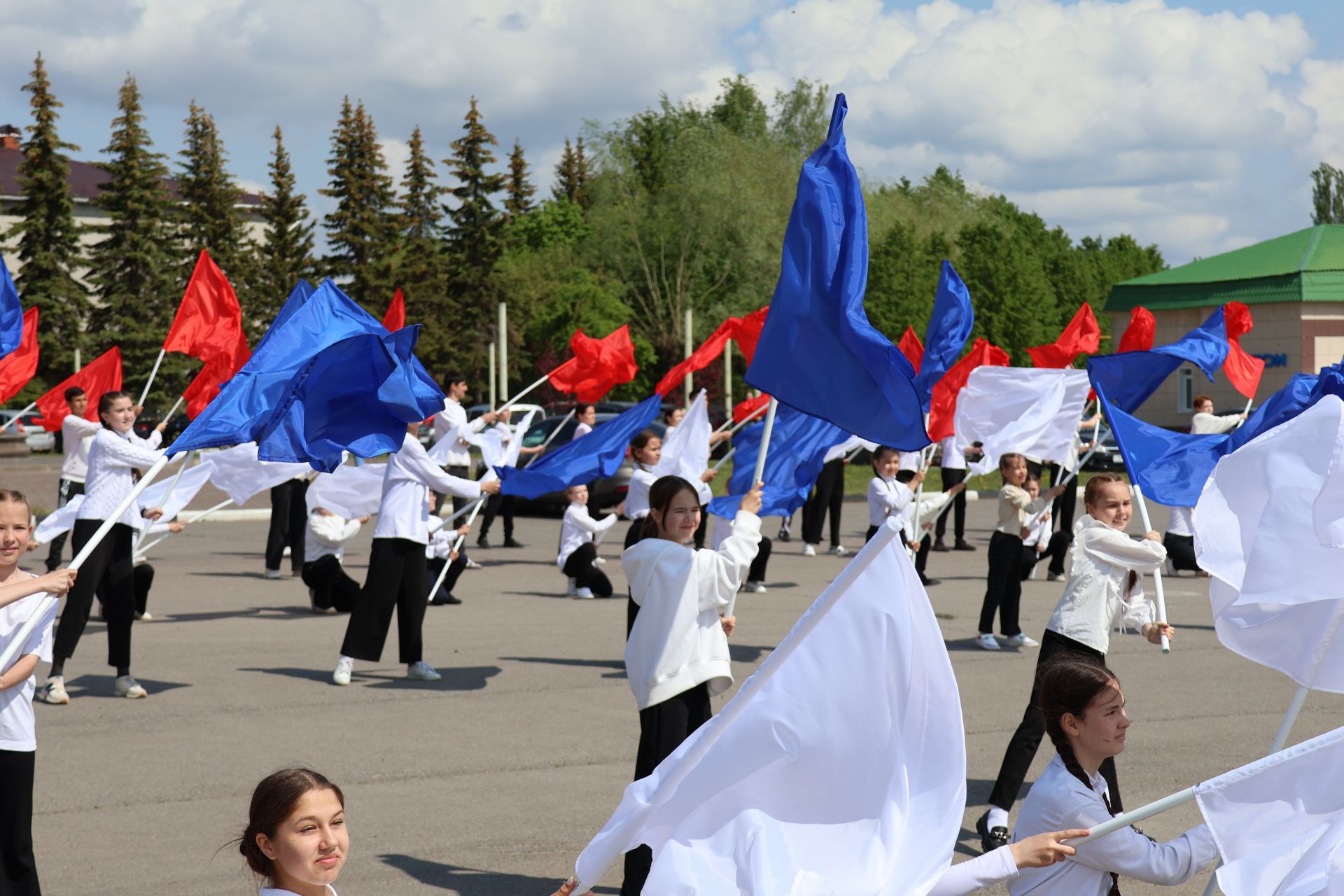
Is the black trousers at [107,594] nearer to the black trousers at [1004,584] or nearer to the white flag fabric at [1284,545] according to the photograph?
the black trousers at [1004,584]

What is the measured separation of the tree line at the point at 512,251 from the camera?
54.2 metres

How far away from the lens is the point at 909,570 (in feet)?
12.9

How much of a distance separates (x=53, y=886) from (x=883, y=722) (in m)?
3.77

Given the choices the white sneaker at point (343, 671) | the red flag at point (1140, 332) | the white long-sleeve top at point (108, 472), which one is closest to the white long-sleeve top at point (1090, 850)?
the white sneaker at point (343, 671)

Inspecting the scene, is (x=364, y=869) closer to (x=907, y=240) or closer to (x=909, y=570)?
(x=909, y=570)

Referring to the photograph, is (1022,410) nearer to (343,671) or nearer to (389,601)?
(389,601)

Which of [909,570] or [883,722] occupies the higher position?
[909,570]

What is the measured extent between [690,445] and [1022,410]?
3.41 metres

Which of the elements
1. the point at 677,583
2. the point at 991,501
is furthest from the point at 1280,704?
the point at 991,501

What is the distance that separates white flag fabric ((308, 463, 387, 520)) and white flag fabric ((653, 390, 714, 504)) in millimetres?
2693

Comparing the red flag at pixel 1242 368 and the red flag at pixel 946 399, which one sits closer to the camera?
the red flag at pixel 1242 368

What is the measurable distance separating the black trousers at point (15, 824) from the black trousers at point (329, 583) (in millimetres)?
8071

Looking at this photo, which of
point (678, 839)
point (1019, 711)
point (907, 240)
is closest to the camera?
point (678, 839)

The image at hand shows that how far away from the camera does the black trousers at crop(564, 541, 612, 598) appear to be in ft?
48.6
